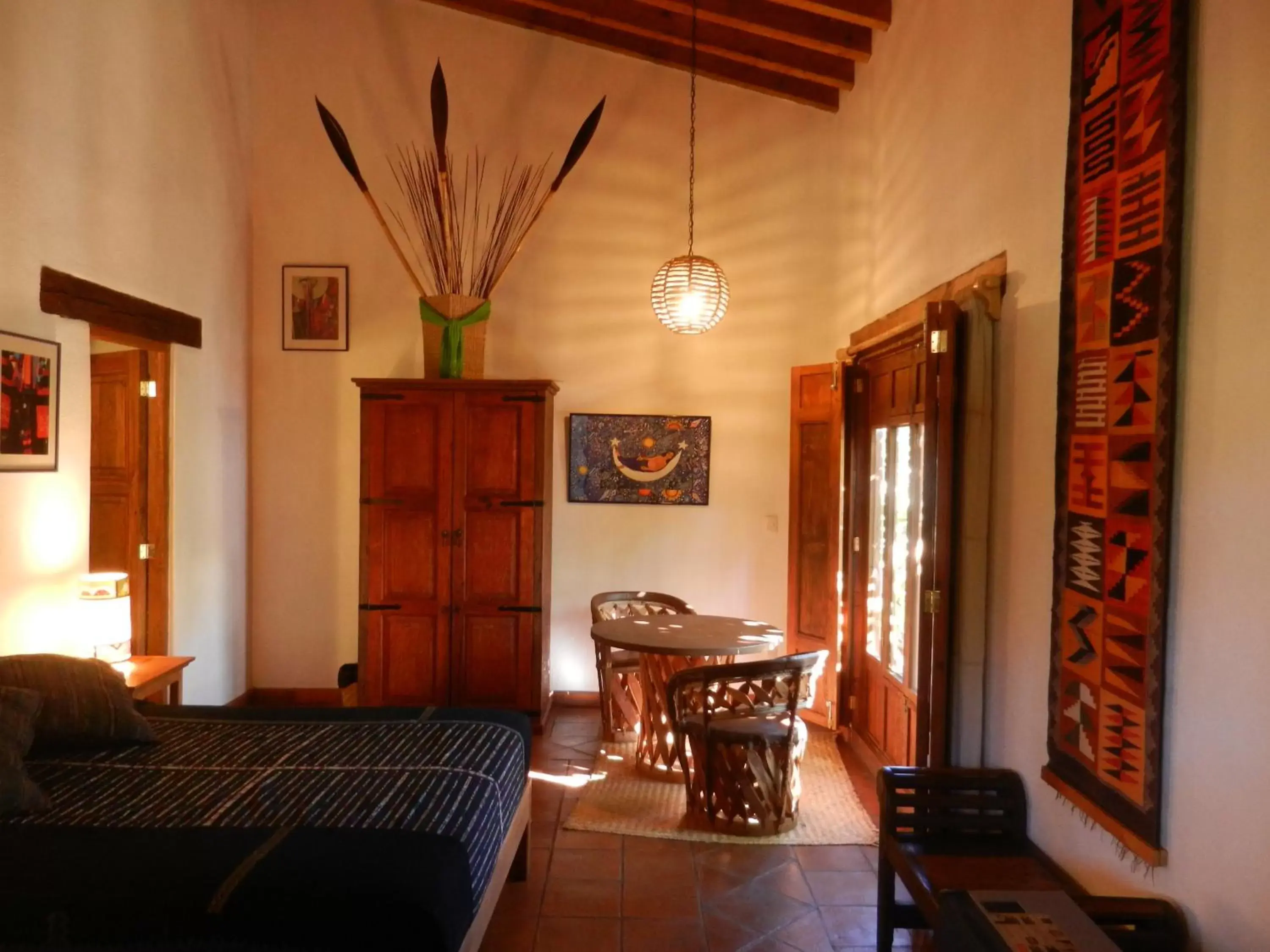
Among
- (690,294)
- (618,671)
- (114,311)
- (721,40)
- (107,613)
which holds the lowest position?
(618,671)

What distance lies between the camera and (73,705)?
2625 millimetres

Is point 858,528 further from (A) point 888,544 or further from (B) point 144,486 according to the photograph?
(B) point 144,486

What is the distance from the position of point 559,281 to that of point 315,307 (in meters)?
1.55

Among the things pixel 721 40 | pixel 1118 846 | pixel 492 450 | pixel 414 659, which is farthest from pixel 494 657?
pixel 721 40

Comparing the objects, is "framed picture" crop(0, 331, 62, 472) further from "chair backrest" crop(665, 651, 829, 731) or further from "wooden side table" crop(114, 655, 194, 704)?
"chair backrest" crop(665, 651, 829, 731)

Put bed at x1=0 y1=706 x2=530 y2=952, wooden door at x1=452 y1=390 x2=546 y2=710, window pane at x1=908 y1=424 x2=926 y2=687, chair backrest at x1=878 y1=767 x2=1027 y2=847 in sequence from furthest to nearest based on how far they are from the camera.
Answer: wooden door at x1=452 y1=390 x2=546 y2=710 < window pane at x1=908 y1=424 x2=926 y2=687 < chair backrest at x1=878 y1=767 x2=1027 y2=847 < bed at x1=0 y1=706 x2=530 y2=952

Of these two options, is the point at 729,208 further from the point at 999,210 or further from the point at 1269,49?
the point at 1269,49

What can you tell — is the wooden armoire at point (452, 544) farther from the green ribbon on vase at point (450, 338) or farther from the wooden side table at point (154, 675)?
the wooden side table at point (154, 675)

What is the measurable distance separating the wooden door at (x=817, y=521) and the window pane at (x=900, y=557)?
1.80 ft

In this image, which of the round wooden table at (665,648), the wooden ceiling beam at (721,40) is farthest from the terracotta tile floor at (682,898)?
the wooden ceiling beam at (721,40)

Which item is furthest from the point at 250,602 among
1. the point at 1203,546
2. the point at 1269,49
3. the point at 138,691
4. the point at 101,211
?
the point at 1269,49

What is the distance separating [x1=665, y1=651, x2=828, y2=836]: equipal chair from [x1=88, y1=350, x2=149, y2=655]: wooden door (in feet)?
9.43

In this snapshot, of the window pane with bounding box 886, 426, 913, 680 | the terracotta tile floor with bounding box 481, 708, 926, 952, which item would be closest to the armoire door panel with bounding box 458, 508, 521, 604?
the terracotta tile floor with bounding box 481, 708, 926, 952

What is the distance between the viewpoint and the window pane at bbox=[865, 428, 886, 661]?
4.09m
